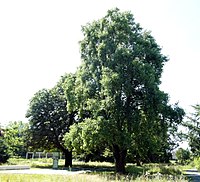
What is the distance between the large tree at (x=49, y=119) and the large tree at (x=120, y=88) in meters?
11.4

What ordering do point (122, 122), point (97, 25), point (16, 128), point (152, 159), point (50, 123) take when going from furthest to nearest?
point (152, 159) → point (50, 123) → point (97, 25) → point (122, 122) → point (16, 128)


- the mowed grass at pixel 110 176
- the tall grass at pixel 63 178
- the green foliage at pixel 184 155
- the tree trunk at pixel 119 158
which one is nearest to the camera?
the tall grass at pixel 63 178

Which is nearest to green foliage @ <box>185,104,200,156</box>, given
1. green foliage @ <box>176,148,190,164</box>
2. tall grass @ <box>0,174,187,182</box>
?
green foliage @ <box>176,148,190,164</box>

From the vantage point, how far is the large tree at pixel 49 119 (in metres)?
44.2

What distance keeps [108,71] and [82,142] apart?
680 cm

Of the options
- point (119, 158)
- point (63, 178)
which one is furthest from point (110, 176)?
point (119, 158)

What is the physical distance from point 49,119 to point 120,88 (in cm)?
1783

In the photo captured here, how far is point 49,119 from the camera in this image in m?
44.5

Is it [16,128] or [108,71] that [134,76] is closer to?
[108,71]

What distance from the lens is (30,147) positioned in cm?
4634

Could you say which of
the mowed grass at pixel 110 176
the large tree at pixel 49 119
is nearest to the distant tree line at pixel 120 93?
the mowed grass at pixel 110 176

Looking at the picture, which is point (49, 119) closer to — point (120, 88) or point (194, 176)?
point (120, 88)

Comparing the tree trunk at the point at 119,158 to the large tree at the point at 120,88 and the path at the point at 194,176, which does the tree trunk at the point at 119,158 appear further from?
the path at the point at 194,176

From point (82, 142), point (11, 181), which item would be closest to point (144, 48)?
point (82, 142)
